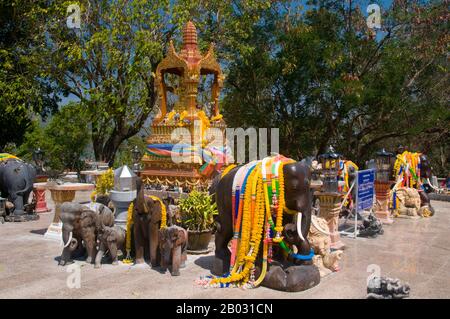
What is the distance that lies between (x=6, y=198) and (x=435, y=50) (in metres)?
17.2

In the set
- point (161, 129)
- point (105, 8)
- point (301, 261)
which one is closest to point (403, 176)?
point (161, 129)

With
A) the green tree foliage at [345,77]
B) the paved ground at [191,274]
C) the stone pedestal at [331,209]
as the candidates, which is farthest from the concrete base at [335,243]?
the green tree foliage at [345,77]

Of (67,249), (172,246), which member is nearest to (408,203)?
(172,246)

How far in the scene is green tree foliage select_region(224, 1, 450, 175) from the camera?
61.3 feet

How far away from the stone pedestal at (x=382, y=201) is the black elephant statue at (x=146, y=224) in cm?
614

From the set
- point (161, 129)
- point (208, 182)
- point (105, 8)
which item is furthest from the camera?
point (105, 8)

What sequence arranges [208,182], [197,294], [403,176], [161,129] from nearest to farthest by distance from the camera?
[197,294] → [208,182] → [161,129] → [403,176]

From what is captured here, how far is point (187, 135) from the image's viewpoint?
10.3 meters

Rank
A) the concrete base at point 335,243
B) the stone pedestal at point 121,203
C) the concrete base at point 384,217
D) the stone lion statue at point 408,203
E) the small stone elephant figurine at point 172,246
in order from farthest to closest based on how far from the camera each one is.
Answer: the stone lion statue at point 408,203 → the concrete base at point 384,217 → the concrete base at point 335,243 → the stone pedestal at point 121,203 → the small stone elephant figurine at point 172,246

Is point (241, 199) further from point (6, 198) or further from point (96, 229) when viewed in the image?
point (6, 198)

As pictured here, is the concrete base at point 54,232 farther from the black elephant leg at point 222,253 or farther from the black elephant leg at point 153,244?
the black elephant leg at point 222,253

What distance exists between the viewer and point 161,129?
35.8ft

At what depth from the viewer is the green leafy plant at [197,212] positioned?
23.7 ft

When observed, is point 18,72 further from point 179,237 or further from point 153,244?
point 179,237
